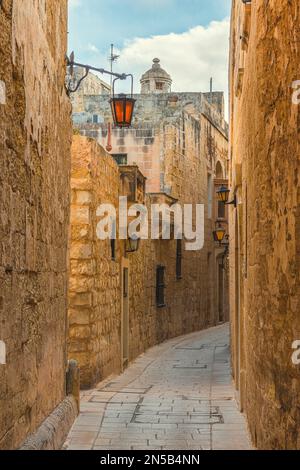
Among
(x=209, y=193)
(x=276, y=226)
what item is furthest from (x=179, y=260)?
(x=276, y=226)

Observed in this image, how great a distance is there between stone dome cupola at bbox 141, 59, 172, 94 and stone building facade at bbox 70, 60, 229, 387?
4.41m

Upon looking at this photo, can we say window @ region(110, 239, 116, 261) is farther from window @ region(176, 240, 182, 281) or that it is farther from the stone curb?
window @ region(176, 240, 182, 281)

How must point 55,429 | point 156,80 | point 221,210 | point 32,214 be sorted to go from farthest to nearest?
1. point 156,80
2. point 221,210
3. point 55,429
4. point 32,214

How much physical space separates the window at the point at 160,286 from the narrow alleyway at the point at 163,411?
3781 millimetres

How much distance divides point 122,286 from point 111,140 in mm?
8279

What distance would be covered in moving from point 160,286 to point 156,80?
55.2 feet

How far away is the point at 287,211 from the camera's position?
363cm

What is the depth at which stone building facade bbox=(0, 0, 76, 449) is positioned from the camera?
3.78 m

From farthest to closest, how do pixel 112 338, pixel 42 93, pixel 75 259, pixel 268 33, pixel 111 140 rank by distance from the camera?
1. pixel 111 140
2. pixel 112 338
3. pixel 75 259
4. pixel 42 93
5. pixel 268 33

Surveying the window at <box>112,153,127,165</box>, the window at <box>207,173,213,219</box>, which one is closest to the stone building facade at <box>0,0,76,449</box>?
the window at <box>112,153,127,165</box>

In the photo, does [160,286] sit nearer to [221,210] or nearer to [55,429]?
[221,210]

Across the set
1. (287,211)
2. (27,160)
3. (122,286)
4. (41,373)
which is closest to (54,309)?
(41,373)

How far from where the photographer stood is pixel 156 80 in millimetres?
31484
